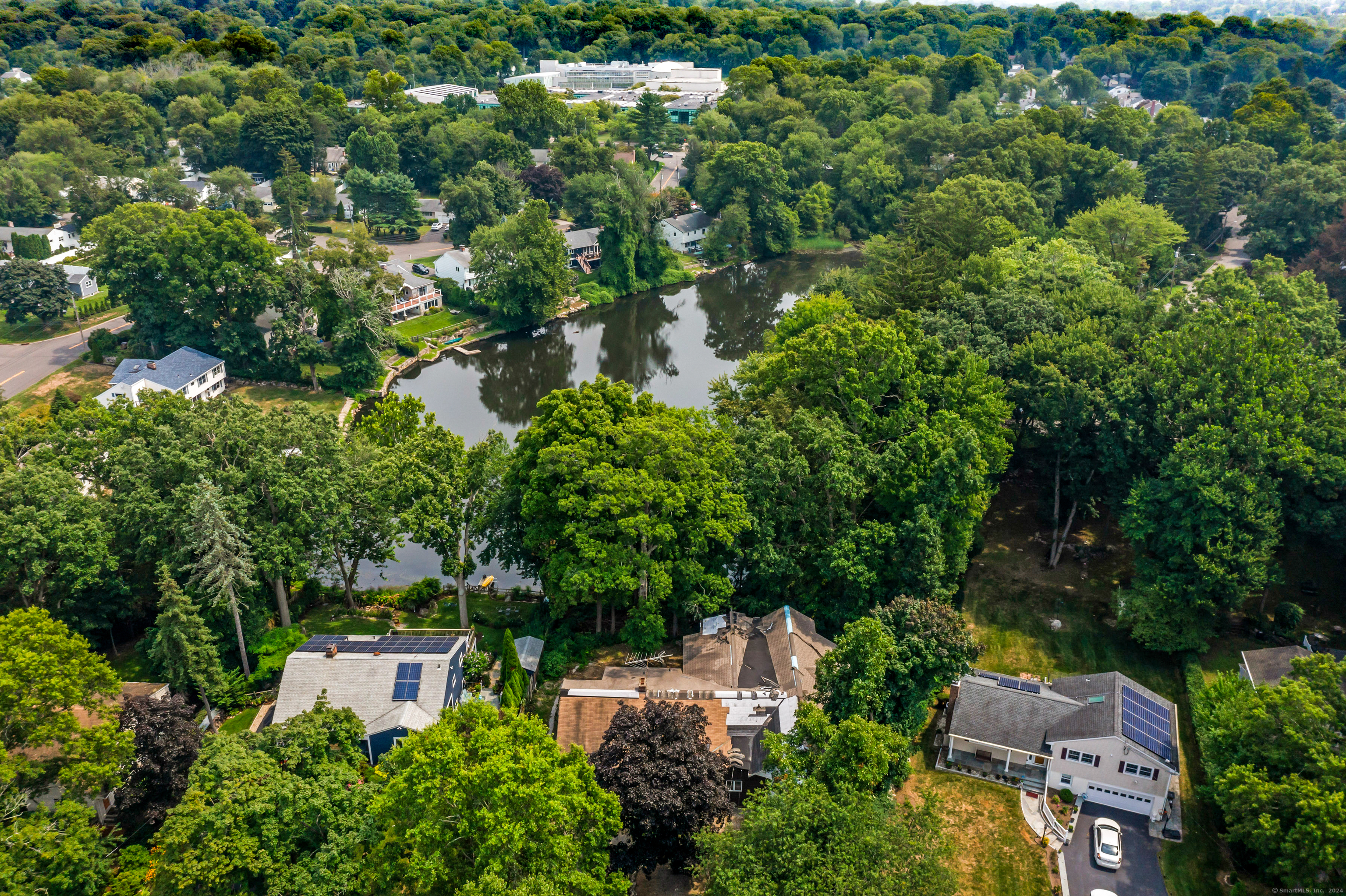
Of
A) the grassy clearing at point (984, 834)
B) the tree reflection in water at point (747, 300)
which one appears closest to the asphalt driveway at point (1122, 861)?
the grassy clearing at point (984, 834)

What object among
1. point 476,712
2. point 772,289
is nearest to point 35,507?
point 476,712

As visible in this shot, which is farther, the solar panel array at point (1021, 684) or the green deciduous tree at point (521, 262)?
the green deciduous tree at point (521, 262)

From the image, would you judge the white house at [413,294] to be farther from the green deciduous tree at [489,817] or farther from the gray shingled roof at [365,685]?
the green deciduous tree at [489,817]

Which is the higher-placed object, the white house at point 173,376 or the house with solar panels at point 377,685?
the house with solar panels at point 377,685

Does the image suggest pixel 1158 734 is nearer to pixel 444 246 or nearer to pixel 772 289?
pixel 772 289

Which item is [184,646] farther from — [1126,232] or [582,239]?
[1126,232]

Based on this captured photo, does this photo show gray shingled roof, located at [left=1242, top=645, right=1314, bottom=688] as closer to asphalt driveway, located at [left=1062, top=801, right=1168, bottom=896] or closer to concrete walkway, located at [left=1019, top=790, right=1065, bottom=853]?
asphalt driveway, located at [left=1062, top=801, right=1168, bottom=896]
